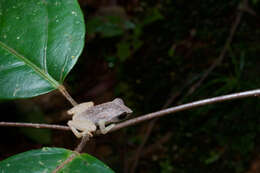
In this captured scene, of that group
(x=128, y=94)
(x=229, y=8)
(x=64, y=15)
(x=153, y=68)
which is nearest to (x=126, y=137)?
(x=128, y=94)

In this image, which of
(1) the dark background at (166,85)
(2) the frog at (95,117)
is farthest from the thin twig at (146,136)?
(2) the frog at (95,117)

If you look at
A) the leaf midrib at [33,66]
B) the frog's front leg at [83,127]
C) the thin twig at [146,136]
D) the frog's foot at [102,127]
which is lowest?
the thin twig at [146,136]

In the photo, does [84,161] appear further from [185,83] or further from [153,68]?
[153,68]

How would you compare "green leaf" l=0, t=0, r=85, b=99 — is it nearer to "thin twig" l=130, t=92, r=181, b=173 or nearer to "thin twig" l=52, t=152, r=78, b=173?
"thin twig" l=52, t=152, r=78, b=173

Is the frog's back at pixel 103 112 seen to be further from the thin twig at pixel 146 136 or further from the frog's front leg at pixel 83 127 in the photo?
the thin twig at pixel 146 136

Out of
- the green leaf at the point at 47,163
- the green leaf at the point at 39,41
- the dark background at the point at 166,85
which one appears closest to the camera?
the green leaf at the point at 47,163

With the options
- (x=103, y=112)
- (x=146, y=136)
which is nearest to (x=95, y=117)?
(x=103, y=112)
